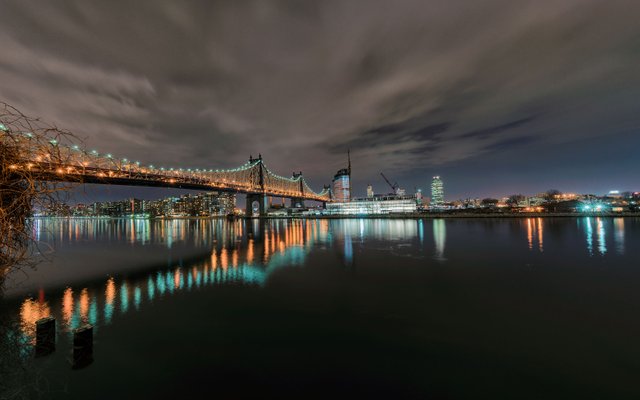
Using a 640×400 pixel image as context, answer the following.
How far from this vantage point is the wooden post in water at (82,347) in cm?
717

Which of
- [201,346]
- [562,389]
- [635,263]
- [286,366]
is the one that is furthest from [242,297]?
[635,263]

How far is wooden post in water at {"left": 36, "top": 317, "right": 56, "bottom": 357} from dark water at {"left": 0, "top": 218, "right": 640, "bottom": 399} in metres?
0.34

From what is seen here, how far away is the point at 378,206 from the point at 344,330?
417ft

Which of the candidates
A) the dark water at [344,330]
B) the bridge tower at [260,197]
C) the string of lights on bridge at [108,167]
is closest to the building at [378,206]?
the string of lights on bridge at [108,167]

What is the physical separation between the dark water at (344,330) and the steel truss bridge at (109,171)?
3421 millimetres

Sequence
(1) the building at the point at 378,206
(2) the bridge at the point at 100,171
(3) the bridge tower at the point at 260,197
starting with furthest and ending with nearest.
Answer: (1) the building at the point at 378,206
(3) the bridge tower at the point at 260,197
(2) the bridge at the point at 100,171

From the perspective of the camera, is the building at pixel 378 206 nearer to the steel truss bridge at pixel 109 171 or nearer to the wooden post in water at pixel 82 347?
the steel truss bridge at pixel 109 171

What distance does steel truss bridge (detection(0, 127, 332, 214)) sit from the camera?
332cm

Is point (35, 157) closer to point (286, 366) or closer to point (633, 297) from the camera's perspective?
point (286, 366)

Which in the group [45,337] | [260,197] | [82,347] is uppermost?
[260,197]

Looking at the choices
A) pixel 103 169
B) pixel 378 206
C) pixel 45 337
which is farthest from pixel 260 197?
pixel 45 337

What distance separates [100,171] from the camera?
37.4m

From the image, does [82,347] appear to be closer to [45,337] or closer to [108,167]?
[45,337]

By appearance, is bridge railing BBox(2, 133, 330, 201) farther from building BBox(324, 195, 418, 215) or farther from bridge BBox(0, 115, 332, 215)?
building BBox(324, 195, 418, 215)
